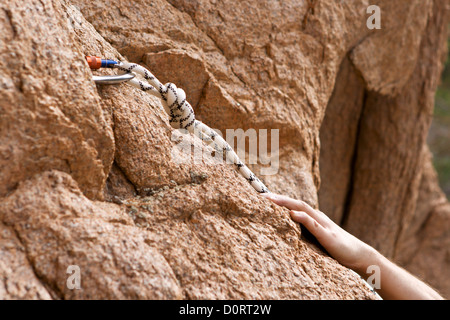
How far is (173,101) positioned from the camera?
1274 mm

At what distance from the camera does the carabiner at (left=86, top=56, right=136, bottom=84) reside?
1.15m

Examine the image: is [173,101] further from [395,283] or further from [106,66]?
[395,283]

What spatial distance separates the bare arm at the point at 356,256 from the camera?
4.17ft

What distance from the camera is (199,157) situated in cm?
131

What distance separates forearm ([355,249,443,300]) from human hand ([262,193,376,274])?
12 mm

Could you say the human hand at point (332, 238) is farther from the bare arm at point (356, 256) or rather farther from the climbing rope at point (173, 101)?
the climbing rope at point (173, 101)

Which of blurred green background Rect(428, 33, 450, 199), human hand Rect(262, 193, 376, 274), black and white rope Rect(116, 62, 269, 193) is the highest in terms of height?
black and white rope Rect(116, 62, 269, 193)

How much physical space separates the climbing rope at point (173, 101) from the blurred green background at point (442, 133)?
20.2 ft

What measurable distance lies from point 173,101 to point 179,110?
36 millimetres
